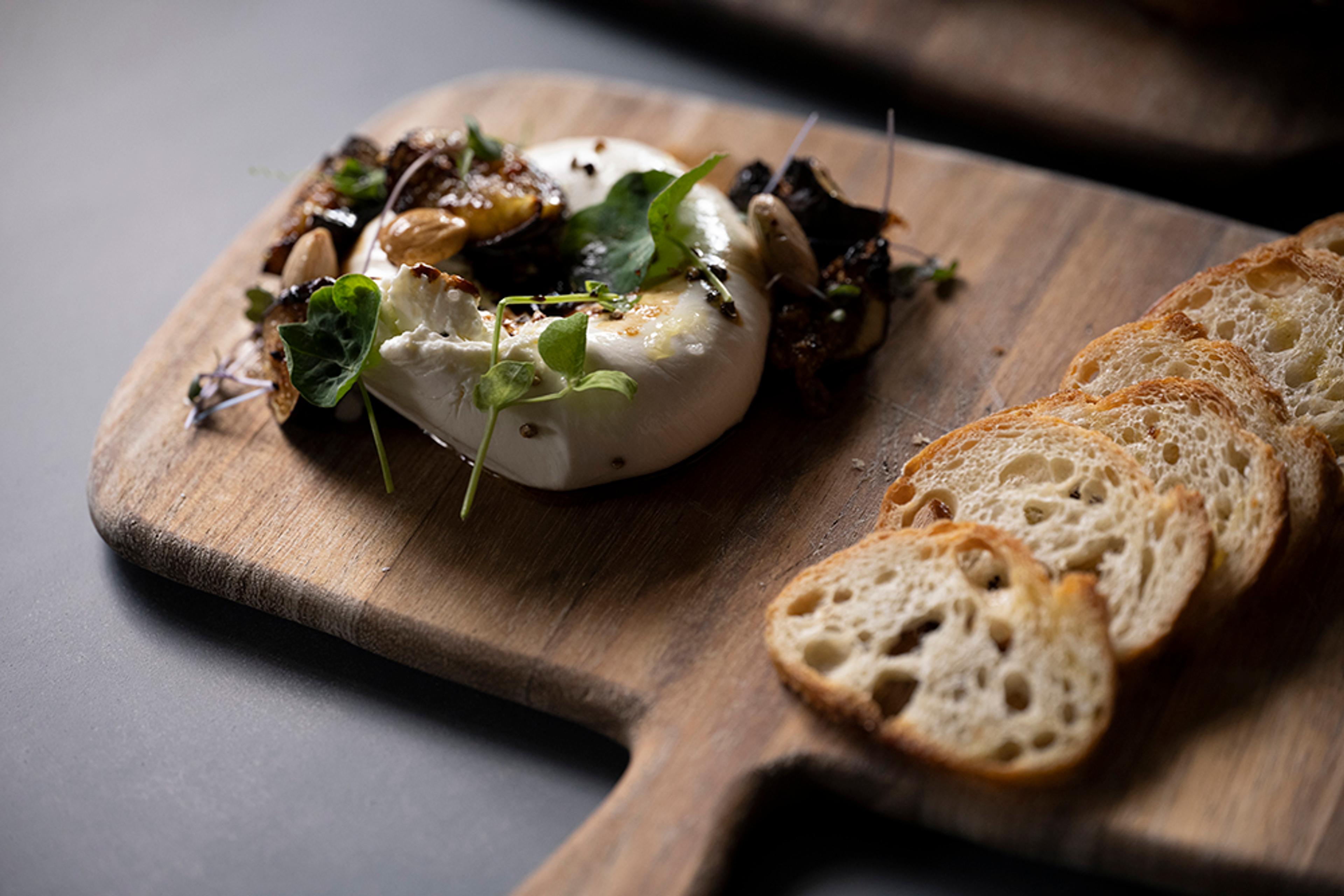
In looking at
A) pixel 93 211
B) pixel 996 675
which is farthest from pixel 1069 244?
pixel 93 211

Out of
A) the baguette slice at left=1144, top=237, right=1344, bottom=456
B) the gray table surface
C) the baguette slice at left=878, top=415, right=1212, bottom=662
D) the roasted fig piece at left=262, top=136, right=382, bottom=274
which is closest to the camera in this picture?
the baguette slice at left=878, top=415, right=1212, bottom=662

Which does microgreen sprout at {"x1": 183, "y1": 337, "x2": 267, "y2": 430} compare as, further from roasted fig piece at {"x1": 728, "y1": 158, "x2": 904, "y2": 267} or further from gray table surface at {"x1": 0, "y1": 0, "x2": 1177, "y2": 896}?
roasted fig piece at {"x1": 728, "y1": 158, "x2": 904, "y2": 267}

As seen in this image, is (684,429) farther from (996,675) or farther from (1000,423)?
(996,675)

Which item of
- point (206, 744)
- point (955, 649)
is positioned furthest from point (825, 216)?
point (206, 744)

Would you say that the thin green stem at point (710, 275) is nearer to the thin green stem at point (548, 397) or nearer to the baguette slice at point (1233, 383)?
the thin green stem at point (548, 397)

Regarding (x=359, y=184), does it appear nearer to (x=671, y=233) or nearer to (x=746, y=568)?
(x=671, y=233)

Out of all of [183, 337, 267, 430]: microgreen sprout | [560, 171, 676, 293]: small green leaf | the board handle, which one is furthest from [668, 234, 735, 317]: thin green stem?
[183, 337, 267, 430]: microgreen sprout

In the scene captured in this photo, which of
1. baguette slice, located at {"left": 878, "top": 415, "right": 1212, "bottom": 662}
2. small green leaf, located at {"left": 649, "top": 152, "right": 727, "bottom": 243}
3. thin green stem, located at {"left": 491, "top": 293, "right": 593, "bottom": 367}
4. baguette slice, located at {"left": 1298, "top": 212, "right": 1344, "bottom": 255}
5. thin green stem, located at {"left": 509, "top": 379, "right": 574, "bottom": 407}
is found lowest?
baguette slice, located at {"left": 1298, "top": 212, "right": 1344, "bottom": 255}
